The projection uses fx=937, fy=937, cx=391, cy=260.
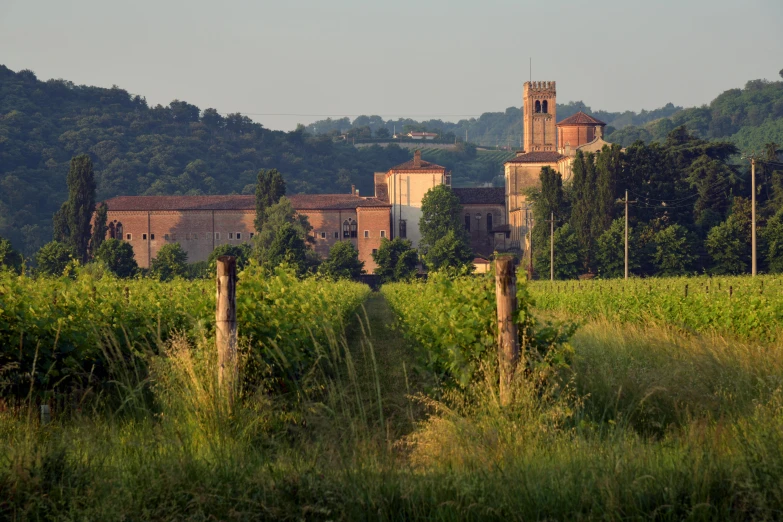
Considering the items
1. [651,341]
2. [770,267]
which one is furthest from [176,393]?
[770,267]

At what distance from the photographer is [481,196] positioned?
8775 cm

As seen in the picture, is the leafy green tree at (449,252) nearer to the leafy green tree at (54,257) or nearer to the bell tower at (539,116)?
the leafy green tree at (54,257)

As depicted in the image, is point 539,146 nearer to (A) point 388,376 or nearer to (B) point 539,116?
(B) point 539,116

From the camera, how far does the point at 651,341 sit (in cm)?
1245

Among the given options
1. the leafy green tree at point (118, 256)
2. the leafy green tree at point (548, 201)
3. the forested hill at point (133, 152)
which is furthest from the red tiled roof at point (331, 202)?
the forested hill at point (133, 152)

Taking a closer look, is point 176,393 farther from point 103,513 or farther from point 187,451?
point 103,513

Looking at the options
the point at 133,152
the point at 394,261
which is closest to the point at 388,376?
the point at 394,261

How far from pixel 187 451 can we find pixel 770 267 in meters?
55.8

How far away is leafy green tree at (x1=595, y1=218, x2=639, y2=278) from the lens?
6075 centimetres

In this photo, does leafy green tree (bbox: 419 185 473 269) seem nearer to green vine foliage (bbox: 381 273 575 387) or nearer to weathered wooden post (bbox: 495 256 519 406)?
green vine foliage (bbox: 381 273 575 387)

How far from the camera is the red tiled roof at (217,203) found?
87375 mm

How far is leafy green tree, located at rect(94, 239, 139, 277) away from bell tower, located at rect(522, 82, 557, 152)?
4443 centimetres

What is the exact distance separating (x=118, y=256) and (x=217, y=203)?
61.6ft

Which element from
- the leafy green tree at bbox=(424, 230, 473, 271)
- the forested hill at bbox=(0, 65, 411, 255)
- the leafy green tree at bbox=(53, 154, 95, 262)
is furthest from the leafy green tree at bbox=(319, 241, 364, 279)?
the forested hill at bbox=(0, 65, 411, 255)
